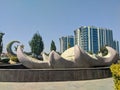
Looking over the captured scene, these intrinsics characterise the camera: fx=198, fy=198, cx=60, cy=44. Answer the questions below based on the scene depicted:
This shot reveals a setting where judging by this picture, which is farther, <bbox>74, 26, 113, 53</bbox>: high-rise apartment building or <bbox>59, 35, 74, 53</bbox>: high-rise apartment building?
<bbox>59, 35, 74, 53</bbox>: high-rise apartment building

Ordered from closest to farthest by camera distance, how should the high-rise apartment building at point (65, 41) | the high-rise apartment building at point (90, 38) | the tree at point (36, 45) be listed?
the tree at point (36, 45)
the high-rise apartment building at point (90, 38)
the high-rise apartment building at point (65, 41)

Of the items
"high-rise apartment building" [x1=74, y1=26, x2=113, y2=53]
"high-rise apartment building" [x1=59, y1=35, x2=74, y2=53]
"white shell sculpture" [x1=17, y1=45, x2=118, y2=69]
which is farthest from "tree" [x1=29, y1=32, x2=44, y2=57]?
Result: "high-rise apartment building" [x1=59, y1=35, x2=74, y2=53]

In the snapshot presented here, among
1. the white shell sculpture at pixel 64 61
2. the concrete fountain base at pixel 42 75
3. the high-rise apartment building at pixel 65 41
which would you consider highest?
the high-rise apartment building at pixel 65 41

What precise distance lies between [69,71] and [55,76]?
0.79m

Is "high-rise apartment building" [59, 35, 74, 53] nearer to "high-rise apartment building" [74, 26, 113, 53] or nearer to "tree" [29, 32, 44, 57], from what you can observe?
"high-rise apartment building" [74, 26, 113, 53]

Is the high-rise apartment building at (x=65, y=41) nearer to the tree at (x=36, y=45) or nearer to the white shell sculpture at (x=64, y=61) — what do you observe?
the tree at (x=36, y=45)

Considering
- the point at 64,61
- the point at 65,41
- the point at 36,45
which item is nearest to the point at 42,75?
the point at 64,61

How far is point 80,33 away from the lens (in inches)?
4129

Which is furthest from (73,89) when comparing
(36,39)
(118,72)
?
(36,39)

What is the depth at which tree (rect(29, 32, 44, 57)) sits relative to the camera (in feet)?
168

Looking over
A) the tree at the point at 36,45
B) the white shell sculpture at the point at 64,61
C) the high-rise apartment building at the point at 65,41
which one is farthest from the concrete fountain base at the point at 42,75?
the high-rise apartment building at the point at 65,41

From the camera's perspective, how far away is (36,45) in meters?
51.4

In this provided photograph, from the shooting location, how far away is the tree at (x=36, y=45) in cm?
5122

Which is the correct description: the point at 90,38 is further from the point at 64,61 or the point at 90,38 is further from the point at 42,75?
the point at 42,75
